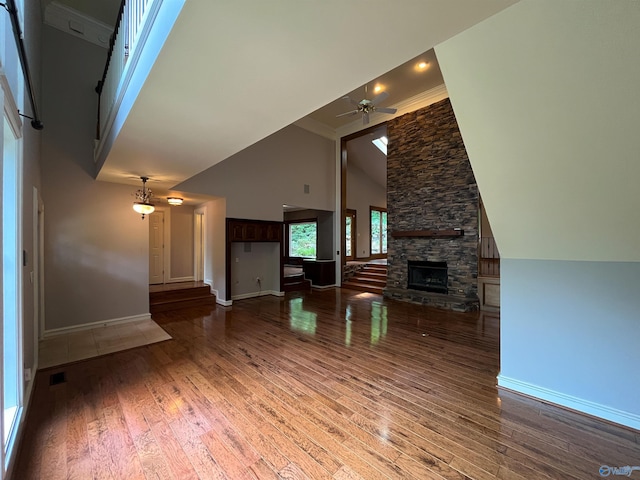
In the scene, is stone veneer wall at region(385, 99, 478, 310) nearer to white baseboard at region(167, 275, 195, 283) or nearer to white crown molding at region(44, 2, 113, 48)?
white baseboard at region(167, 275, 195, 283)

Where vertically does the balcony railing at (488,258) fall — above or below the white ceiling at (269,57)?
below

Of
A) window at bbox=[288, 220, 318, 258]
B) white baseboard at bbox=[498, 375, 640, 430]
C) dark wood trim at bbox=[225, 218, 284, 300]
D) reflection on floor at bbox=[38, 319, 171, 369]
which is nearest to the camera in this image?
white baseboard at bbox=[498, 375, 640, 430]

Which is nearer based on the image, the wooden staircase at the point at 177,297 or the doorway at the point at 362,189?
the wooden staircase at the point at 177,297

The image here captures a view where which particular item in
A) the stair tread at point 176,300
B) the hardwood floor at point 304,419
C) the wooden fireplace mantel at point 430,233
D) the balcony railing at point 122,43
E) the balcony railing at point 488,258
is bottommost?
the hardwood floor at point 304,419

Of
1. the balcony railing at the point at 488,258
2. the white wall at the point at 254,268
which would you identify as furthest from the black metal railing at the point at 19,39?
the balcony railing at the point at 488,258

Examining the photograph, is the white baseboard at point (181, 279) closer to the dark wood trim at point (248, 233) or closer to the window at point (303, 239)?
the dark wood trim at point (248, 233)

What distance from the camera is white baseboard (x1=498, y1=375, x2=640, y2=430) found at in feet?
6.93

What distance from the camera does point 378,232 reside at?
11.7 m

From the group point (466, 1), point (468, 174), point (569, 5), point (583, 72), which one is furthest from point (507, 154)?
point (468, 174)

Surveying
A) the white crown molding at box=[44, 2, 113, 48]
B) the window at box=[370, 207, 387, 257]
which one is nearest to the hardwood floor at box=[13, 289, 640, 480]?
the white crown molding at box=[44, 2, 113, 48]

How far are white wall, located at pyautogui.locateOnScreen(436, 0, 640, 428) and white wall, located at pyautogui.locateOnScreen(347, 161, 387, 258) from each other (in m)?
7.94

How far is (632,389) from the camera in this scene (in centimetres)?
211

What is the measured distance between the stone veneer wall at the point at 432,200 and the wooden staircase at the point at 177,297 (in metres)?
4.62

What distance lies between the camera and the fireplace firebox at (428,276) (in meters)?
6.31
